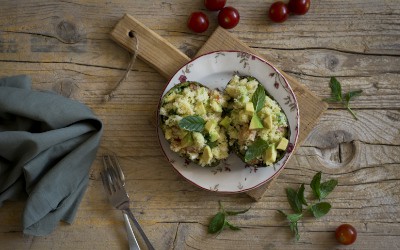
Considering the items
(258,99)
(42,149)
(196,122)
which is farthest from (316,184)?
(42,149)

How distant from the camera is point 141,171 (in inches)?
79.6

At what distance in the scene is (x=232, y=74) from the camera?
6.40 ft

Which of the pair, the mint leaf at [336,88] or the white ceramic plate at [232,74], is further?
the mint leaf at [336,88]

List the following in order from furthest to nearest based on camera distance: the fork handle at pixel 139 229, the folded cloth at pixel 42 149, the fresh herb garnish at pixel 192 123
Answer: the fork handle at pixel 139 229, the folded cloth at pixel 42 149, the fresh herb garnish at pixel 192 123

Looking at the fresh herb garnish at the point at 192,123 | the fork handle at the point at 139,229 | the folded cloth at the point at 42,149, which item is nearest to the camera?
the fresh herb garnish at the point at 192,123

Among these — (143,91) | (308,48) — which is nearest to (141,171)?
(143,91)

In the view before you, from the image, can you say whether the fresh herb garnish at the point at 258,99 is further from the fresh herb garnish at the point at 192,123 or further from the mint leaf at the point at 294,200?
the mint leaf at the point at 294,200

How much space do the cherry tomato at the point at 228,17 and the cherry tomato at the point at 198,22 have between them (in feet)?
0.23

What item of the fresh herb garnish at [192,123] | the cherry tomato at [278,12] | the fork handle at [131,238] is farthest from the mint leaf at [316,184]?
the fork handle at [131,238]

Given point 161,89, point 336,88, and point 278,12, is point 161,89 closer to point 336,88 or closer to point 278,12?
point 278,12

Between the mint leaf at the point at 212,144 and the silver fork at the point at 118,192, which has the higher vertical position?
the mint leaf at the point at 212,144

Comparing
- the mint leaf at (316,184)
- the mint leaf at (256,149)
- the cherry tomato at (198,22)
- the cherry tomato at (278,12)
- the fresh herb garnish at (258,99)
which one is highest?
the cherry tomato at (278,12)

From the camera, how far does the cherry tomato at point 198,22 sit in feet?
6.57

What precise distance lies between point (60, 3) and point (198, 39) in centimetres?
67
